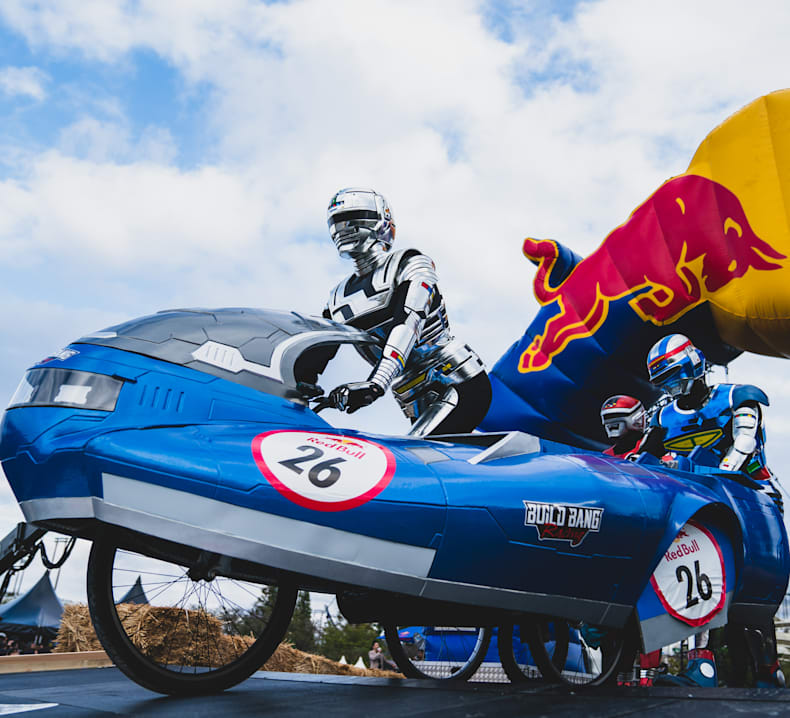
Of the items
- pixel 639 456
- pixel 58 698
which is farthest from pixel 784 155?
pixel 58 698

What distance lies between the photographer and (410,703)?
2.49 meters

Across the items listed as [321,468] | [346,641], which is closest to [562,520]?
[321,468]

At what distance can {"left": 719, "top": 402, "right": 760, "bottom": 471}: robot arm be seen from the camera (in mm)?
5086

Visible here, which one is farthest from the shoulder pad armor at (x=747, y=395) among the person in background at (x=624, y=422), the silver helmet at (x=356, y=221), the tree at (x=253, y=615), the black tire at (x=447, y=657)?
the tree at (x=253, y=615)

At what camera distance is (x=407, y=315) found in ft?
13.0

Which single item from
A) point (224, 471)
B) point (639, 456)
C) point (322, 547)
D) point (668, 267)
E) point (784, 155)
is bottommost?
point (322, 547)

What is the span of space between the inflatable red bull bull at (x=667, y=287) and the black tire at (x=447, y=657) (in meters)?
1.90

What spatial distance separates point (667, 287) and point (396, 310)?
251 centimetres

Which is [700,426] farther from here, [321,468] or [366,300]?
[321,468]

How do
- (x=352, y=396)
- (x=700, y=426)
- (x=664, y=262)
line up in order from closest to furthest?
1. (x=352, y=396)
2. (x=664, y=262)
3. (x=700, y=426)

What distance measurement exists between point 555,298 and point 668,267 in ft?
3.60

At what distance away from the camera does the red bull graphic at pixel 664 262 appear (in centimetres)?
527

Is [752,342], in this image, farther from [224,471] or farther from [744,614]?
[224,471]

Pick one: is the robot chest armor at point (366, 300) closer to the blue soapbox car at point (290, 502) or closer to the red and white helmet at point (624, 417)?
the blue soapbox car at point (290, 502)
